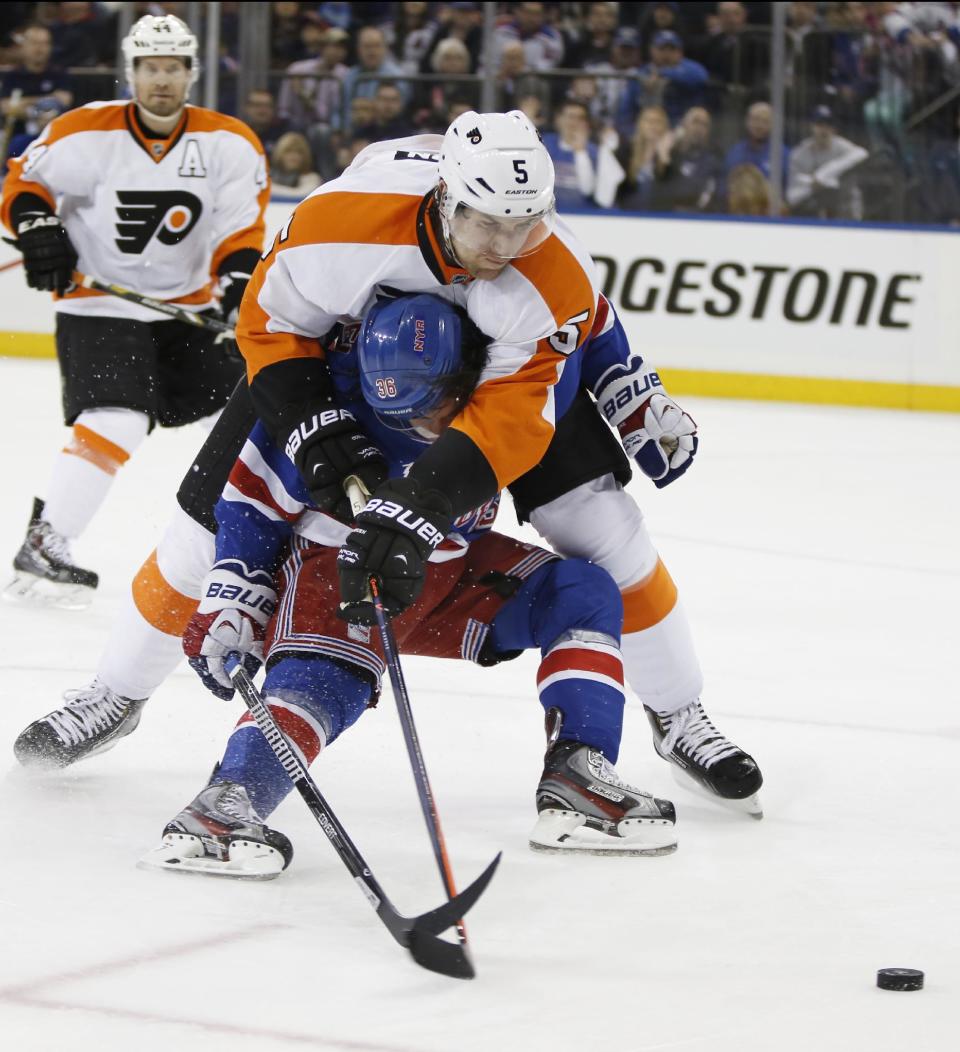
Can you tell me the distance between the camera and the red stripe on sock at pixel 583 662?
242cm

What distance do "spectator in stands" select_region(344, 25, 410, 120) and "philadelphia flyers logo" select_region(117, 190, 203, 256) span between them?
3712 mm

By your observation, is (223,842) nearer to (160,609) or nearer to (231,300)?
(160,609)

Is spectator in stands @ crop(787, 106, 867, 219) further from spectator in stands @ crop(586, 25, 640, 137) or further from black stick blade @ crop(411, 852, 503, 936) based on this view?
black stick blade @ crop(411, 852, 503, 936)

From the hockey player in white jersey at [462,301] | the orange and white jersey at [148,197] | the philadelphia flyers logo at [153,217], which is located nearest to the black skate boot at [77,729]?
the hockey player in white jersey at [462,301]

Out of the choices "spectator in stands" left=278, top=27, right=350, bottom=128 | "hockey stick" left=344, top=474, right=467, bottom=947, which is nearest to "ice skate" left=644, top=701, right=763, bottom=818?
"hockey stick" left=344, top=474, right=467, bottom=947

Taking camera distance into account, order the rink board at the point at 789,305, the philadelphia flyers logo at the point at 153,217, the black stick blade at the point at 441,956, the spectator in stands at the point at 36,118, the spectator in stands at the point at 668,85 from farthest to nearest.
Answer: the spectator in stands at the point at 36,118 < the spectator in stands at the point at 668,85 < the rink board at the point at 789,305 < the philadelphia flyers logo at the point at 153,217 < the black stick blade at the point at 441,956

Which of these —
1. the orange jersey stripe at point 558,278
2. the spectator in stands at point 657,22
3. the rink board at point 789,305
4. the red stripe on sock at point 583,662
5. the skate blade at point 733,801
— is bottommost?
the rink board at point 789,305

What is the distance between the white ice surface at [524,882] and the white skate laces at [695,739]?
0.09 metres

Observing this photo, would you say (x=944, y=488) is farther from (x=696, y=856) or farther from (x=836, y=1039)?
(x=836, y=1039)

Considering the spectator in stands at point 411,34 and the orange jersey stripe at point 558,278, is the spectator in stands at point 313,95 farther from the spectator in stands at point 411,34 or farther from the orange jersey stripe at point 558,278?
the orange jersey stripe at point 558,278

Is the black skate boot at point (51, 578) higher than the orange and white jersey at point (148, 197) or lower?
lower

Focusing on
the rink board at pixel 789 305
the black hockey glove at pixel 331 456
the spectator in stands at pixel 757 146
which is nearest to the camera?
the black hockey glove at pixel 331 456

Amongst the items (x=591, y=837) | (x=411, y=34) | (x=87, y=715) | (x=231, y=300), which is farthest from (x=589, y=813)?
(x=411, y=34)

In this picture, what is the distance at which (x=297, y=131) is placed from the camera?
809 centimetres
